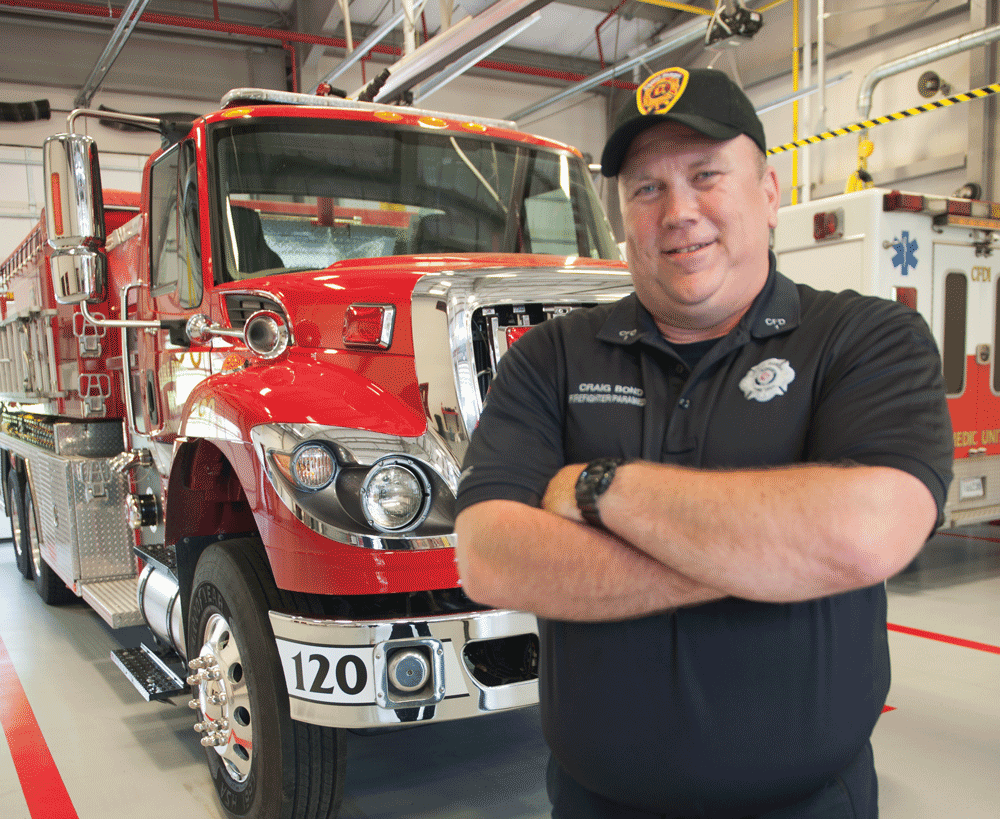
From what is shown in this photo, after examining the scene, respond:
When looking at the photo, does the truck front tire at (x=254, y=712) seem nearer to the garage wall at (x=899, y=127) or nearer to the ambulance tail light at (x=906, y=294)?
the ambulance tail light at (x=906, y=294)

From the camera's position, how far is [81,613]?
5.77 m

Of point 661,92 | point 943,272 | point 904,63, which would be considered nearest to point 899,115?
point 904,63

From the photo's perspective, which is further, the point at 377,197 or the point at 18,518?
the point at 18,518

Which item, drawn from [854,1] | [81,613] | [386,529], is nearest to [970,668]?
[386,529]

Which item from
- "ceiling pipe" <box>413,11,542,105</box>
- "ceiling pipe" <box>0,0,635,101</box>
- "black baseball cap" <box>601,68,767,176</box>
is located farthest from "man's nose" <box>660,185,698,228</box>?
"ceiling pipe" <box>0,0,635,101</box>

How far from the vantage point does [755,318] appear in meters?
1.41

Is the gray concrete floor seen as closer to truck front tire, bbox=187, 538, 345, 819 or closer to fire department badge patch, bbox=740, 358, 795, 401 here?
truck front tire, bbox=187, 538, 345, 819

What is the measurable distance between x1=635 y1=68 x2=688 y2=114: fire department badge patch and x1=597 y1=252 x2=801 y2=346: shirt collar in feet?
0.99

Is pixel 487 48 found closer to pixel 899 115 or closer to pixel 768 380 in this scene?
pixel 899 115

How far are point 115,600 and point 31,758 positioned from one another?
34.5 inches

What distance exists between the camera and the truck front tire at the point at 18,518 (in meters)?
6.37

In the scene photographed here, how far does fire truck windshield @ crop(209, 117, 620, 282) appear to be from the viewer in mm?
3223

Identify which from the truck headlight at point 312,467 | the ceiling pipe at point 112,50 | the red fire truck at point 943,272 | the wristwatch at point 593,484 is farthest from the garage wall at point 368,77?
the wristwatch at point 593,484

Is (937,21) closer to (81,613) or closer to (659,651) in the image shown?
(81,613)
